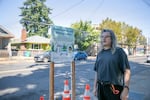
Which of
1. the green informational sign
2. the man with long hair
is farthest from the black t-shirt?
the green informational sign

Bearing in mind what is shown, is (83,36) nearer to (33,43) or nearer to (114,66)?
(33,43)

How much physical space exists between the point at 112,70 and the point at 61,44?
4.99ft

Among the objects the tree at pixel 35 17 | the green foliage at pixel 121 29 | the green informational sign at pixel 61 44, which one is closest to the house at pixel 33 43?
the tree at pixel 35 17

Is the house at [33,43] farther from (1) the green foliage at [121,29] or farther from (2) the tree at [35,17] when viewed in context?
(1) the green foliage at [121,29]

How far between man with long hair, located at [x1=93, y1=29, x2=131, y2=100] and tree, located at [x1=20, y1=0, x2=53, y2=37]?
116 inches

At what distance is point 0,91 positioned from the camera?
6.24 m

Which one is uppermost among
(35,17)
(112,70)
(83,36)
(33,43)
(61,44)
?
(35,17)

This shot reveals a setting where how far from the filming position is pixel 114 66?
107 inches

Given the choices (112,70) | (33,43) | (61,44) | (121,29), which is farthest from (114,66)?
(121,29)

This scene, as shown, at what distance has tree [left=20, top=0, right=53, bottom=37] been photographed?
5.63 m

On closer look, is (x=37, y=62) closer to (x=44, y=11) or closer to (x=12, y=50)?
(x=12, y=50)

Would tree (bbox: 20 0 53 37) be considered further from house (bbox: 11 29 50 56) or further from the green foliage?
the green foliage

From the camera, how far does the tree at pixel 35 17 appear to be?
18.5 feet

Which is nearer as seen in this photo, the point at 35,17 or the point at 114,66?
the point at 114,66
